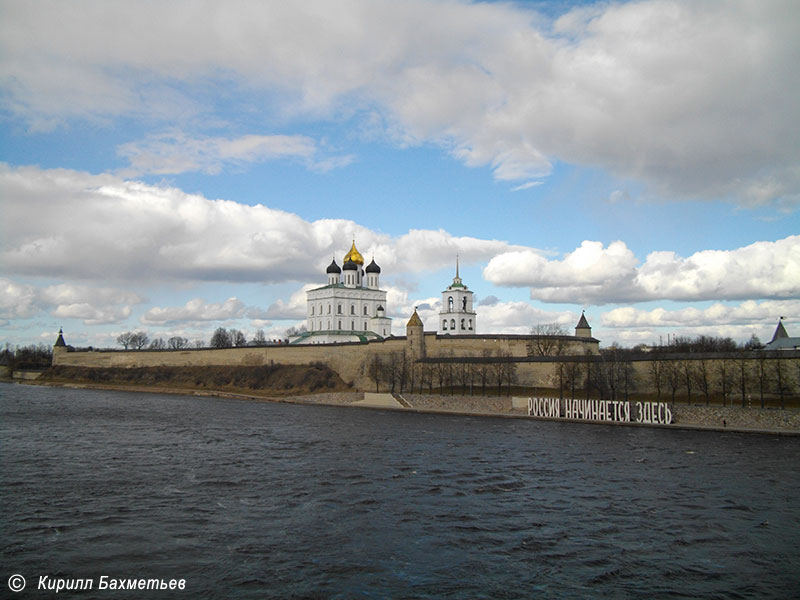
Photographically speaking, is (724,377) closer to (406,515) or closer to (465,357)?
(465,357)

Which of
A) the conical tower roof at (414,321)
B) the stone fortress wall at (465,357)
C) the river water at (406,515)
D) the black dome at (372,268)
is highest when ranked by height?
the black dome at (372,268)

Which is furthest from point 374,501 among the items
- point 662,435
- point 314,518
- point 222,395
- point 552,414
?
point 222,395

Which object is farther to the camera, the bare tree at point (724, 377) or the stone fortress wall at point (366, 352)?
the stone fortress wall at point (366, 352)

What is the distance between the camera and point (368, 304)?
77.4 m

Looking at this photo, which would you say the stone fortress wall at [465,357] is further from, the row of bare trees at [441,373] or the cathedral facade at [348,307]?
the cathedral facade at [348,307]

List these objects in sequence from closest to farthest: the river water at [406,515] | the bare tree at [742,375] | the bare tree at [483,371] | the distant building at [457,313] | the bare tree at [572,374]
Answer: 1. the river water at [406,515]
2. the bare tree at [742,375]
3. the bare tree at [572,374]
4. the bare tree at [483,371]
5. the distant building at [457,313]

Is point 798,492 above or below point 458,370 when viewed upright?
below

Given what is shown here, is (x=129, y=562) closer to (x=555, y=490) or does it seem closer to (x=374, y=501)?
(x=374, y=501)

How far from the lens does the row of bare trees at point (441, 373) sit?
49312 millimetres

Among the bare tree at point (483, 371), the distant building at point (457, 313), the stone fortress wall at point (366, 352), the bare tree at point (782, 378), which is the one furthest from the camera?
the distant building at point (457, 313)

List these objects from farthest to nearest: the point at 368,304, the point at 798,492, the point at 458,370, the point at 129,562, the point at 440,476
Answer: the point at 368,304, the point at 458,370, the point at 440,476, the point at 798,492, the point at 129,562

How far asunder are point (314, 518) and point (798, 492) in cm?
1464

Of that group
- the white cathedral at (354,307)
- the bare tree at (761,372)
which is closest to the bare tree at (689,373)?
the bare tree at (761,372)

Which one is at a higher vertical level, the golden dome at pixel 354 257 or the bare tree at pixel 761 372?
the golden dome at pixel 354 257
